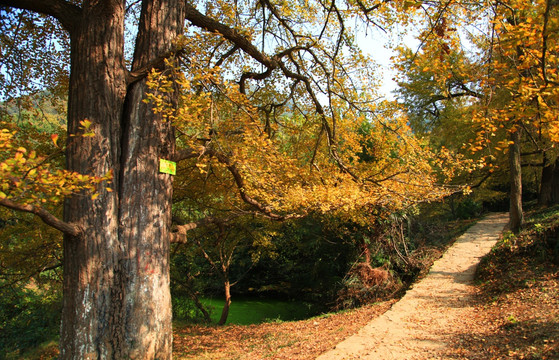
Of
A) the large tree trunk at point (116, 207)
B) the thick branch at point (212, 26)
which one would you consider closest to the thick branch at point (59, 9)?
the large tree trunk at point (116, 207)

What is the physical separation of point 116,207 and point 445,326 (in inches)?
185

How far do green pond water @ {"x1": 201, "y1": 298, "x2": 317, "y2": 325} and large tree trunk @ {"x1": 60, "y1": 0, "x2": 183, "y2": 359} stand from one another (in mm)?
7828

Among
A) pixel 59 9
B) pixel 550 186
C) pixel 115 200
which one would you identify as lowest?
pixel 115 200

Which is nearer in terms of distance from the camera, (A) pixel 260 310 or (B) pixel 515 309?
(B) pixel 515 309

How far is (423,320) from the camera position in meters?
5.80

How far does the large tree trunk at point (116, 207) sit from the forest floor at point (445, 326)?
7.61ft

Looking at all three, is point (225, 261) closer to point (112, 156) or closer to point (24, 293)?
point (24, 293)

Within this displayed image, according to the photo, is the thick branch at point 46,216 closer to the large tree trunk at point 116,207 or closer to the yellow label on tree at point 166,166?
the large tree trunk at point 116,207

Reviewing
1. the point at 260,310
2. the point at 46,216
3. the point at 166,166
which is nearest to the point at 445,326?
the point at 166,166

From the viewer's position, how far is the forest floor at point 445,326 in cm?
441

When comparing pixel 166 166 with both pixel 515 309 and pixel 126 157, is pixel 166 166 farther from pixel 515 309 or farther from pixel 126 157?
pixel 515 309

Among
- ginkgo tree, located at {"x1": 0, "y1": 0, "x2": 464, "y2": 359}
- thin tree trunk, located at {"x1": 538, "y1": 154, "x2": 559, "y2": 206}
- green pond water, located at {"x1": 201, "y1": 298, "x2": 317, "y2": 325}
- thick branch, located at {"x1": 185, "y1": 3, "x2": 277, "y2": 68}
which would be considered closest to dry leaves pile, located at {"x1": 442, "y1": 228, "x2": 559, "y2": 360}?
ginkgo tree, located at {"x1": 0, "y1": 0, "x2": 464, "y2": 359}

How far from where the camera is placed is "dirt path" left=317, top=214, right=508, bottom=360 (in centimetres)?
463

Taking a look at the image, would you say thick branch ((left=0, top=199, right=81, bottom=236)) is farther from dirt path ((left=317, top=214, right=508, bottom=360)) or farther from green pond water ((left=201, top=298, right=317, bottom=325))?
green pond water ((left=201, top=298, right=317, bottom=325))
